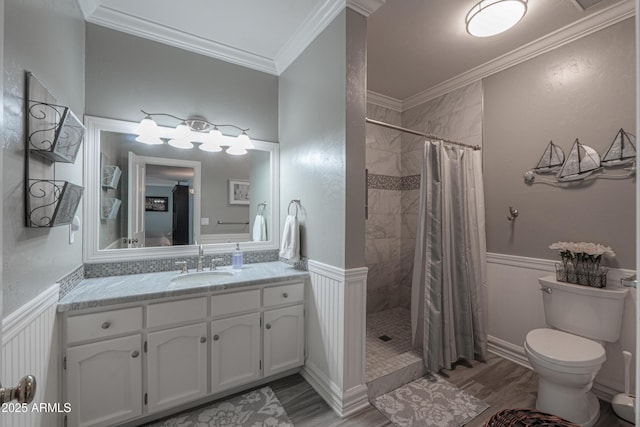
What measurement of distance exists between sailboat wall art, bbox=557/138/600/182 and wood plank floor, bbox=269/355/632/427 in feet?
4.99

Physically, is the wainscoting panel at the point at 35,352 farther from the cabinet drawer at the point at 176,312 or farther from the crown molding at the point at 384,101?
the crown molding at the point at 384,101

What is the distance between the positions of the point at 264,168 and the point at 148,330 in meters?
1.49

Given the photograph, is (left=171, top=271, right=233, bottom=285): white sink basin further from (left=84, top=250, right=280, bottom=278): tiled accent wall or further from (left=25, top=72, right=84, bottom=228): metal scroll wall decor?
(left=25, top=72, right=84, bottom=228): metal scroll wall decor

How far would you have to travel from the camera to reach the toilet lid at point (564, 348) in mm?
1541

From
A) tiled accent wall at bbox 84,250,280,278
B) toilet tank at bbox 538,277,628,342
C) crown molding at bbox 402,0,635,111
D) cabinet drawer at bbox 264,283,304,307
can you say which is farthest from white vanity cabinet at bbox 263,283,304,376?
crown molding at bbox 402,0,635,111

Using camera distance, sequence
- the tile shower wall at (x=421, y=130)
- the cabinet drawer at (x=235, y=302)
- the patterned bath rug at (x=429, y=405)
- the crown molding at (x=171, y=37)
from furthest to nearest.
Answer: the tile shower wall at (x=421, y=130)
the crown molding at (x=171, y=37)
the cabinet drawer at (x=235, y=302)
the patterned bath rug at (x=429, y=405)

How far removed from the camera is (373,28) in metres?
2.01

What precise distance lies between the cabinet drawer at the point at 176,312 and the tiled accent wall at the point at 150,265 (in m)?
0.55

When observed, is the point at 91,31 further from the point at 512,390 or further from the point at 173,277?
the point at 512,390

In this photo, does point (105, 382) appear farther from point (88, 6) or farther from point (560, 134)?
point (560, 134)

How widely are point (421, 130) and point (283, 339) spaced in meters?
2.59

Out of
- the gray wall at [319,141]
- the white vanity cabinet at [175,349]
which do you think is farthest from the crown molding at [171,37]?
the white vanity cabinet at [175,349]

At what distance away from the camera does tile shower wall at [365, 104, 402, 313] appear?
313 cm

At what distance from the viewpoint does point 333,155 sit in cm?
180
